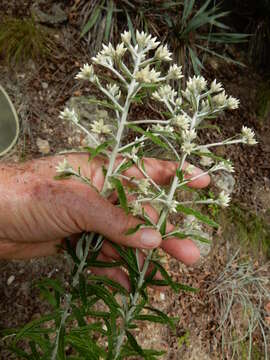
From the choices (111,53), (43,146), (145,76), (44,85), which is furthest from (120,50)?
(44,85)

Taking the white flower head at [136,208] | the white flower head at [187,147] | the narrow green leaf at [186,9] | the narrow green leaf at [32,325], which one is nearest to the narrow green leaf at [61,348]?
the narrow green leaf at [32,325]

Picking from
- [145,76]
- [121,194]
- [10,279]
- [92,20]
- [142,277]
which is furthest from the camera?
[92,20]

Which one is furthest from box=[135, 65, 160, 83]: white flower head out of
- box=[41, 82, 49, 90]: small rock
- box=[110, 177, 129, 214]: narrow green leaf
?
box=[41, 82, 49, 90]: small rock

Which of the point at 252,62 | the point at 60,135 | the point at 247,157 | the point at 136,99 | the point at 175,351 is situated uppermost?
the point at 136,99

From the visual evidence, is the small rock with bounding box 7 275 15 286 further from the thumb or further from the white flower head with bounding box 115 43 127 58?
the white flower head with bounding box 115 43 127 58

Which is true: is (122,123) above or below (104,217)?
above

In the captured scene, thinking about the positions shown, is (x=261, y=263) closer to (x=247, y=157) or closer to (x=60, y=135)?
(x=247, y=157)

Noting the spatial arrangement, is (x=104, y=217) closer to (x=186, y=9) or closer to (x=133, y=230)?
(x=133, y=230)

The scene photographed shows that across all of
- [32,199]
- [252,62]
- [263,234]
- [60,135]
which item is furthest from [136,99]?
[252,62]
